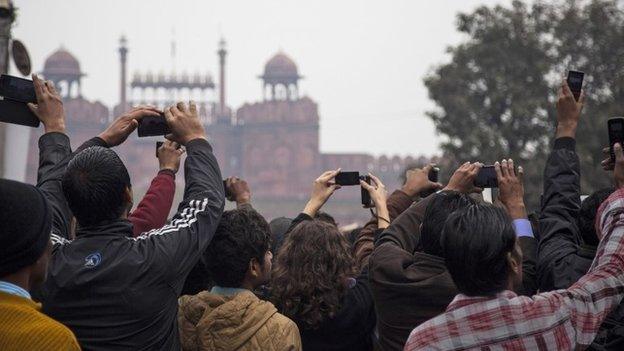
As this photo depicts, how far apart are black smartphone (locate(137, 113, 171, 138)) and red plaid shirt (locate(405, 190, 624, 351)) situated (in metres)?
1.00

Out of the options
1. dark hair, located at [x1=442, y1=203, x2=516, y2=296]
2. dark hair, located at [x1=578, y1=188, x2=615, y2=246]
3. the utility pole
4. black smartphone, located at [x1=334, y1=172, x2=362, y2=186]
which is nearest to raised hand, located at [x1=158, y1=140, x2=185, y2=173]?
black smartphone, located at [x1=334, y1=172, x2=362, y2=186]

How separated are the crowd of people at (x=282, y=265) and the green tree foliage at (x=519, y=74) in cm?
1641

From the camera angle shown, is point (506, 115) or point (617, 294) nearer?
point (617, 294)

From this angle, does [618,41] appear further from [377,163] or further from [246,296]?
[377,163]

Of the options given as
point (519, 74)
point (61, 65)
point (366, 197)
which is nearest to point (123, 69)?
point (61, 65)

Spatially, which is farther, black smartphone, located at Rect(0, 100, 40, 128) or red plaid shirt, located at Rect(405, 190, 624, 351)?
black smartphone, located at Rect(0, 100, 40, 128)

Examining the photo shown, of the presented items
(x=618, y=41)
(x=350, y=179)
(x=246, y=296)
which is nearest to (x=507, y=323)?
(x=246, y=296)

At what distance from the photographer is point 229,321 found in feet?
8.64

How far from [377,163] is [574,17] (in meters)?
30.3

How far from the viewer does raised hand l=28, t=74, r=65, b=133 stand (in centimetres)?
276

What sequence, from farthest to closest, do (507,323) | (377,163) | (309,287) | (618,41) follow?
(377,163)
(618,41)
(309,287)
(507,323)

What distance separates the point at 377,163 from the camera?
4988 centimetres

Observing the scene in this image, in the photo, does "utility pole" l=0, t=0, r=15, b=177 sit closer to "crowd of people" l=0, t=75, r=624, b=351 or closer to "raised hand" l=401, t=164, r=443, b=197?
"crowd of people" l=0, t=75, r=624, b=351

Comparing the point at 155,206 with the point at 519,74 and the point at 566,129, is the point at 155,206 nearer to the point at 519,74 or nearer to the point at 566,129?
the point at 566,129
